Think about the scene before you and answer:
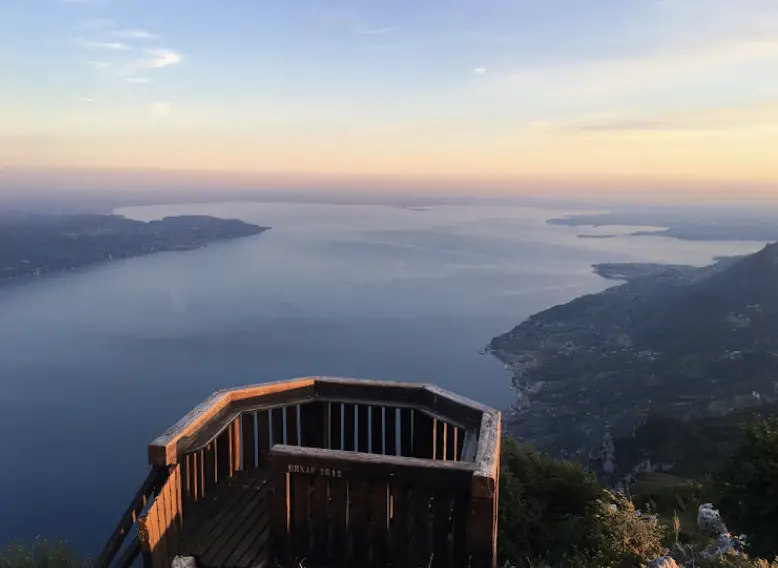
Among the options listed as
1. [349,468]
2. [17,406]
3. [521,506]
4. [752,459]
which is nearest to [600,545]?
[521,506]

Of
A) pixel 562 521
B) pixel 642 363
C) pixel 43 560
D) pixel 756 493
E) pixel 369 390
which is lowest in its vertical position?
pixel 642 363

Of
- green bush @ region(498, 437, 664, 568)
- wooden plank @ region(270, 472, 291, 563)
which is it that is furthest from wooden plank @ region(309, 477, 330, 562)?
green bush @ region(498, 437, 664, 568)

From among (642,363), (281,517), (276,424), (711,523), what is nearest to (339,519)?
(281,517)

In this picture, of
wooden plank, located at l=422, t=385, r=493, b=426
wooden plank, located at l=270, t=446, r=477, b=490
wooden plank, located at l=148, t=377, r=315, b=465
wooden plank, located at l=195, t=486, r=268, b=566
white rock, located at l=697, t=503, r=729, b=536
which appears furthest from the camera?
white rock, located at l=697, t=503, r=729, b=536

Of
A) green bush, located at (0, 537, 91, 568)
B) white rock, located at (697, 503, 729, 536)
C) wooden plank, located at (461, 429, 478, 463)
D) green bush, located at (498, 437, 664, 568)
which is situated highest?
wooden plank, located at (461, 429, 478, 463)

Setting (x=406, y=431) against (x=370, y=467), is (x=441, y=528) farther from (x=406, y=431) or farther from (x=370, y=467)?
(x=406, y=431)

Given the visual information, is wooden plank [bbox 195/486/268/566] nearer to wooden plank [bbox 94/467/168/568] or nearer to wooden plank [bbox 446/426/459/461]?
wooden plank [bbox 94/467/168/568]

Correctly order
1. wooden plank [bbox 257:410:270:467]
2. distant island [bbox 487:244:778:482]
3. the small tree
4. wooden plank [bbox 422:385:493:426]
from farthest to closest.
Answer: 1. distant island [bbox 487:244:778:482]
2. the small tree
3. wooden plank [bbox 257:410:270:467]
4. wooden plank [bbox 422:385:493:426]

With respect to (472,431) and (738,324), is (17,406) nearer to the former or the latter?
(472,431)
